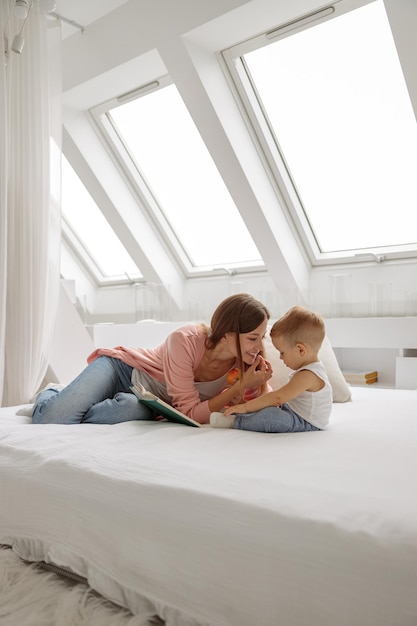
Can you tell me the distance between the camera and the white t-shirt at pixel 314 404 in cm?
173

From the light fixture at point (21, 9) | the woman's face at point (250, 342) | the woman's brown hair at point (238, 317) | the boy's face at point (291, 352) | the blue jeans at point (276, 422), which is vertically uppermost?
the light fixture at point (21, 9)

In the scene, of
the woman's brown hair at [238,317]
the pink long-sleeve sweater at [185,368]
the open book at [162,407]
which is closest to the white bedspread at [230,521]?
the open book at [162,407]

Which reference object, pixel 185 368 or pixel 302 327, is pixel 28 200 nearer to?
pixel 185 368

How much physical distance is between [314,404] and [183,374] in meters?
0.47

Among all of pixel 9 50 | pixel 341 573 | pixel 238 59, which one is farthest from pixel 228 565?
pixel 238 59

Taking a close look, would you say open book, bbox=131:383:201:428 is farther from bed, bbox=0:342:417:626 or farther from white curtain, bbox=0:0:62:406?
white curtain, bbox=0:0:62:406

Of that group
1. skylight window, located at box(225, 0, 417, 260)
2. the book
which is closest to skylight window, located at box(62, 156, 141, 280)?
skylight window, located at box(225, 0, 417, 260)

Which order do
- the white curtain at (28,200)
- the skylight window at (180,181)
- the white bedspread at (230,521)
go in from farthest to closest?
the skylight window at (180,181) < the white curtain at (28,200) < the white bedspread at (230,521)

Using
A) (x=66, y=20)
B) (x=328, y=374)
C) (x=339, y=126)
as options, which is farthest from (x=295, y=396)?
(x=66, y=20)

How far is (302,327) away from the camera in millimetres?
1770

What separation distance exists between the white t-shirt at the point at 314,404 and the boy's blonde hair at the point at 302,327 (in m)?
0.08

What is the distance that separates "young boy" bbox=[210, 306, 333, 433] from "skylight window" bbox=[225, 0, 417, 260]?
1741 mm

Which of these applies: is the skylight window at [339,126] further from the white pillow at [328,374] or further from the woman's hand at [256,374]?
the woman's hand at [256,374]

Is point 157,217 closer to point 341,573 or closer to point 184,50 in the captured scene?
point 184,50
